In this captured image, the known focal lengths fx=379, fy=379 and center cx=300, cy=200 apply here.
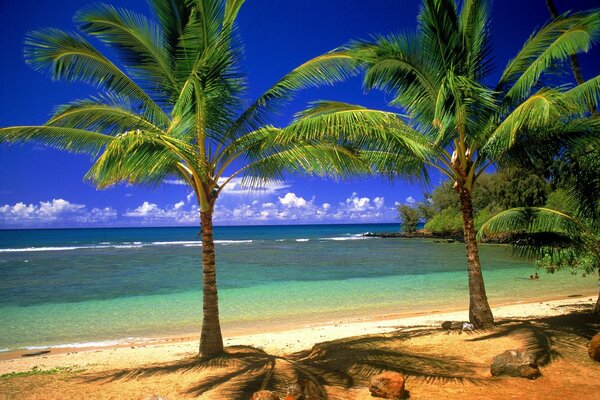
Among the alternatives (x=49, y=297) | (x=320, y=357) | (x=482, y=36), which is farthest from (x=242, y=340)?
(x=49, y=297)

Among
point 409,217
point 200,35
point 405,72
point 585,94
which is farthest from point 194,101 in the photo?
point 409,217

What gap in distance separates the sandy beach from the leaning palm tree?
4.13 feet

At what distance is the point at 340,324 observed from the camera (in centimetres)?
1056

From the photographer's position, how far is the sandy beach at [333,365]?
4.98m

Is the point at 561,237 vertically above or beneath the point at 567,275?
above

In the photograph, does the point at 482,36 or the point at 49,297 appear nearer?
the point at 482,36

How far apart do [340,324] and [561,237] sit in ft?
18.8

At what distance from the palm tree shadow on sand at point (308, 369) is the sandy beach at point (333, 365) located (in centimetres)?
2

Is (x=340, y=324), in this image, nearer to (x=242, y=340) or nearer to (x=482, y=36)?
(x=242, y=340)

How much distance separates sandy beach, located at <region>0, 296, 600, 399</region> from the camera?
498 centimetres

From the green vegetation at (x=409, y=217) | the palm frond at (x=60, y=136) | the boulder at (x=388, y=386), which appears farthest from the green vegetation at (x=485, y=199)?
the palm frond at (x=60, y=136)

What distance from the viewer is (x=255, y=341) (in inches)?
340

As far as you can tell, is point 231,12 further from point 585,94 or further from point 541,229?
point 541,229

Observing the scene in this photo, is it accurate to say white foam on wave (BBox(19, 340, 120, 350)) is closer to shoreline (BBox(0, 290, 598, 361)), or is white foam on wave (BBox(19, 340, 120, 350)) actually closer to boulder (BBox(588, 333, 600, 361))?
shoreline (BBox(0, 290, 598, 361))
